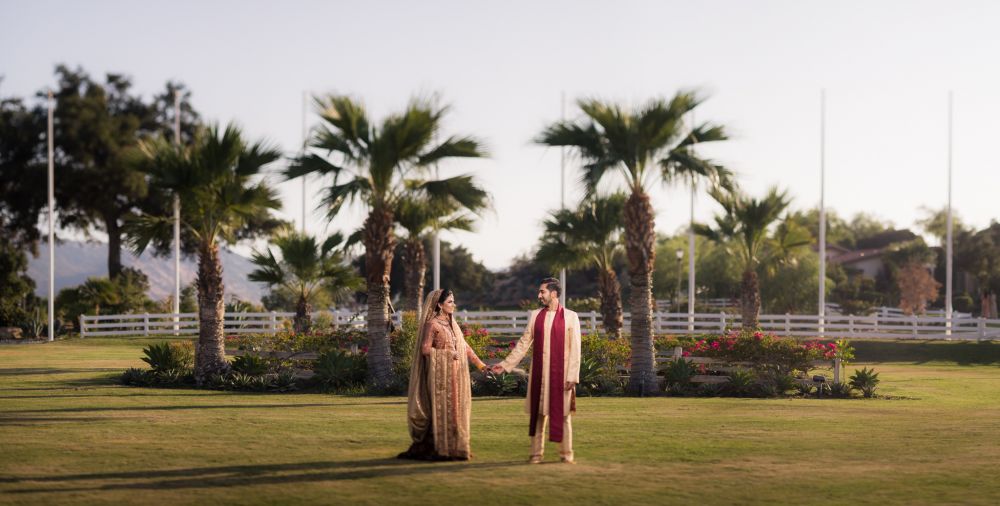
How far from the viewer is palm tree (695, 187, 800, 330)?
41.6m

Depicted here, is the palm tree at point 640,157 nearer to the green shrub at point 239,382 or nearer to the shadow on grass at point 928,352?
the green shrub at point 239,382

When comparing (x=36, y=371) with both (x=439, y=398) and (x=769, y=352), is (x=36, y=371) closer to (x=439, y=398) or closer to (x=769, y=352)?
(x=769, y=352)

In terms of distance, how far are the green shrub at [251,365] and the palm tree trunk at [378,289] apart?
2355 mm

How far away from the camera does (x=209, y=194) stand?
77.6 ft

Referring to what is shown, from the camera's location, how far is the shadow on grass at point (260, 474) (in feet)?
35.6

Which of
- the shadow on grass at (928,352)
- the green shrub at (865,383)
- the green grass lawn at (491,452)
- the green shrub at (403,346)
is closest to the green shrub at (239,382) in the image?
the green grass lawn at (491,452)

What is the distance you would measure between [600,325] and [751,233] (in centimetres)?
644

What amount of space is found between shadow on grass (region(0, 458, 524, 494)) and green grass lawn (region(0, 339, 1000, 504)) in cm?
3

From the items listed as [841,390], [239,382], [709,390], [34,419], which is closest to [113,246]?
[239,382]

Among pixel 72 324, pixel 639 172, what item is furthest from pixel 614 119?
pixel 72 324

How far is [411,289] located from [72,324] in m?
18.0

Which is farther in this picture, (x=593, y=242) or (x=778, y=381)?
(x=593, y=242)

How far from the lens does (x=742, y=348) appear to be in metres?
23.2

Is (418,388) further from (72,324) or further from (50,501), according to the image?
(72,324)
